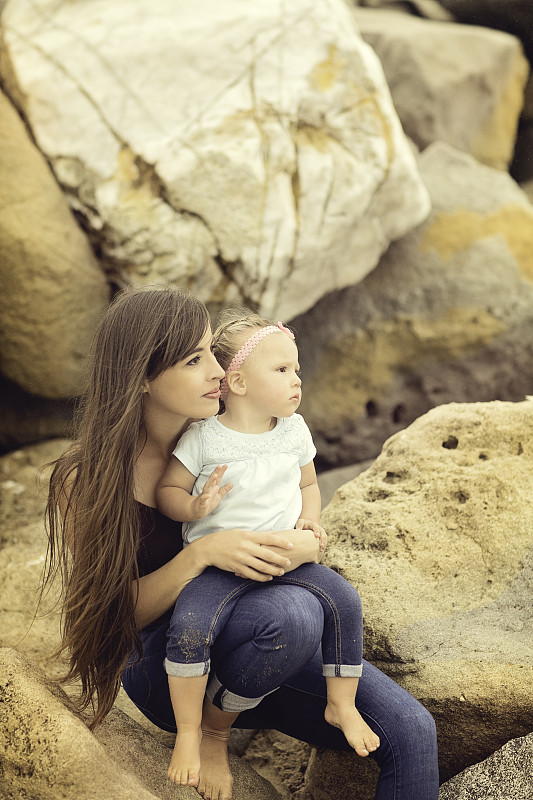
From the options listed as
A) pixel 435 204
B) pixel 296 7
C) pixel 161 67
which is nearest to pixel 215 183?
pixel 161 67

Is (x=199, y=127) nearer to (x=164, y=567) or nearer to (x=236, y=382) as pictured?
(x=236, y=382)

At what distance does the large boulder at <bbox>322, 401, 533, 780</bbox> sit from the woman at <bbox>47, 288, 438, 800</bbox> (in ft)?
0.55

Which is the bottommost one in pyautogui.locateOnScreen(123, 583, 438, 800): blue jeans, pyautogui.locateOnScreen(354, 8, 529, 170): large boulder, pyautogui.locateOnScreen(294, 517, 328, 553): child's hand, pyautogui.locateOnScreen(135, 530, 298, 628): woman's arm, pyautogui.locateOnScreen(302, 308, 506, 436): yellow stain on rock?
pyautogui.locateOnScreen(302, 308, 506, 436): yellow stain on rock

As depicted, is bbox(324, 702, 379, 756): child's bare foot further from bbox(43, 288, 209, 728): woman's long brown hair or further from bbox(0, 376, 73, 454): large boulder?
bbox(0, 376, 73, 454): large boulder

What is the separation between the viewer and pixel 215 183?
3516 millimetres

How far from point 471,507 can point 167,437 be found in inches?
35.1

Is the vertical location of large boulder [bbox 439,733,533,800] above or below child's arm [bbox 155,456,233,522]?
below

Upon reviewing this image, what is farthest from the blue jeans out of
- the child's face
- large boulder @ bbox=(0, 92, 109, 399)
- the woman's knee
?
large boulder @ bbox=(0, 92, 109, 399)

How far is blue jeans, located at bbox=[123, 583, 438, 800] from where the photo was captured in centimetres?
166

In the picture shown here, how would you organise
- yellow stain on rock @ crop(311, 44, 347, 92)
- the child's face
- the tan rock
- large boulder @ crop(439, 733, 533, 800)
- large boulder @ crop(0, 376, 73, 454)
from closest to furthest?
1. the tan rock
2. large boulder @ crop(439, 733, 533, 800)
3. the child's face
4. yellow stain on rock @ crop(311, 44, 347, 92)
5. large boulder @ crop(0, 376, 73, 454)

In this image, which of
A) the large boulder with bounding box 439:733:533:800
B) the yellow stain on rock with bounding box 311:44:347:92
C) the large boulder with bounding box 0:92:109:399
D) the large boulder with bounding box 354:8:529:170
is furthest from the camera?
the large boulder with bounding box 354:8:529:170

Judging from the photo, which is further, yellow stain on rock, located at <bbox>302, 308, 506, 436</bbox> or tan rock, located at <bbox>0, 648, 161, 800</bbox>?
yellow stain on rock, located at <bbox>302, 308, 506, 436</bbox>

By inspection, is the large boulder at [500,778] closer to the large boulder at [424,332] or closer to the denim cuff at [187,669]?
the denim cuff at [187,669]

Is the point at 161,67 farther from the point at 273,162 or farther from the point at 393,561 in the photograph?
the point at 393,561
